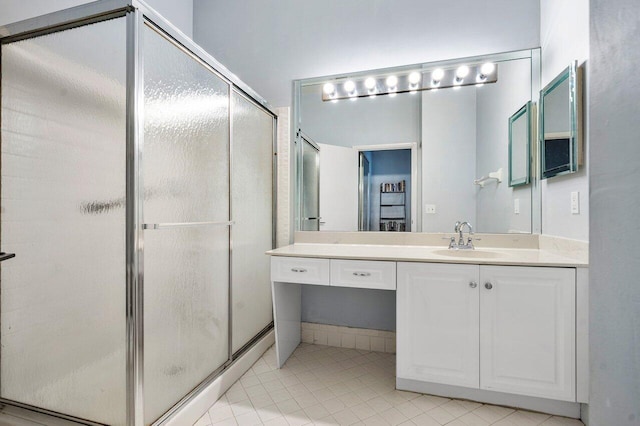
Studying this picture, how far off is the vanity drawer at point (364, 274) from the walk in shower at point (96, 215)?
2.73 ft

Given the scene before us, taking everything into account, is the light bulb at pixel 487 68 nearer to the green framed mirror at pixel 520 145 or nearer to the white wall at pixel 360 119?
the green framed mirror at pixel 520 145

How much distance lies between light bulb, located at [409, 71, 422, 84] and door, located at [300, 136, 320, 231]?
85 cm

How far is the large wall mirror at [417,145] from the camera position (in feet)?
7.04

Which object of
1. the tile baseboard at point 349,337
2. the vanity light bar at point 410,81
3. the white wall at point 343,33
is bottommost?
the tile baseboard at point 349,337

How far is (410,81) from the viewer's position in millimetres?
2311

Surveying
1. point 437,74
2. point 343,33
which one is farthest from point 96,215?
point 437,74

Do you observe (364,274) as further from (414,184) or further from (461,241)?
(414,184)

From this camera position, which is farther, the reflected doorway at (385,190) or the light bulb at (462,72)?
the reflected doorway at (385,190)

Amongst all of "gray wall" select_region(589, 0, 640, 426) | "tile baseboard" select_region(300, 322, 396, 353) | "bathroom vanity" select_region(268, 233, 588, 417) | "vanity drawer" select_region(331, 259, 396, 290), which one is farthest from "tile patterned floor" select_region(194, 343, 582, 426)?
"gray wall" select_region(589, 0, 640, 426)

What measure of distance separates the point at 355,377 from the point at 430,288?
0.79 m

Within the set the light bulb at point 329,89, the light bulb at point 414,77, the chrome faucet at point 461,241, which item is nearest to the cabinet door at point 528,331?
the chrome faucet at point 461,241

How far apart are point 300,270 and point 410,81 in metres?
1.57

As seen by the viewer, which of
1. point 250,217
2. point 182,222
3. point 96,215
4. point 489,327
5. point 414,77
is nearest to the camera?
point 96,215

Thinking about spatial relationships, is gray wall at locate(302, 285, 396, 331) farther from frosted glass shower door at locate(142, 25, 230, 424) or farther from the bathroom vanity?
frosted glass shower door at locate(142, 25, 230, 424)
